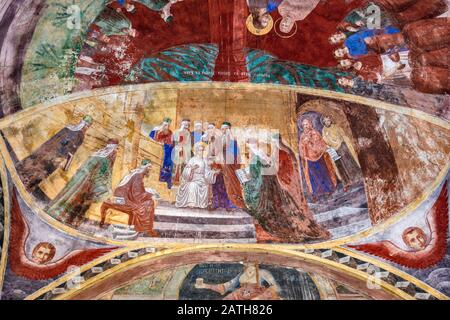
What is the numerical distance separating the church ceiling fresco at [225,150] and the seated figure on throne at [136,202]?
0.10 feet

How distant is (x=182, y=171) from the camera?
46.2ft

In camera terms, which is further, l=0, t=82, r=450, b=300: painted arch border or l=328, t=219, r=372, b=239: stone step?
l=328, t=219, r=372, b=239: stone step

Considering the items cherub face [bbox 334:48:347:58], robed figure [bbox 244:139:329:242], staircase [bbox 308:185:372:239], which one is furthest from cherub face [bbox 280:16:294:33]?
staircase [bbox 308:185:372:239]

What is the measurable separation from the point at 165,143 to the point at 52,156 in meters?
2.27

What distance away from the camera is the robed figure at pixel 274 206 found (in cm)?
1370

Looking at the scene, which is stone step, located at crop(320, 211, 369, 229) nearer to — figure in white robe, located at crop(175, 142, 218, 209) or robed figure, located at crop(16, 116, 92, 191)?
figure in white robe, located at crop(175, 142, 218, 209)

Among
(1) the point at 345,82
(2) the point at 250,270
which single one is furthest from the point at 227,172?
(1) the point at 345,82

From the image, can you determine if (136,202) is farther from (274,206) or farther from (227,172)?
(274,206)

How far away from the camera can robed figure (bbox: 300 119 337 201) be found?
13.8 m

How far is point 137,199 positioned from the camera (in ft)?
45.0

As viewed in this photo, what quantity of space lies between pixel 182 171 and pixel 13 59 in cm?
396

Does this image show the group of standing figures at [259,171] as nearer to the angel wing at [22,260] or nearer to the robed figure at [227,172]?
the robed figure at [227,172]

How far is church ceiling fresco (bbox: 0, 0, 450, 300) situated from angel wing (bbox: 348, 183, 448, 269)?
0.03 m
